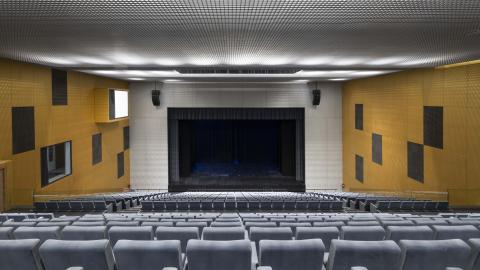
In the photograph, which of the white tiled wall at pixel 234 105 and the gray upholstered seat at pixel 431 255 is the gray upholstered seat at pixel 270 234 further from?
the white tiled wall at pixel 234 105

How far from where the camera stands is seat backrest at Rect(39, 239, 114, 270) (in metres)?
3.01

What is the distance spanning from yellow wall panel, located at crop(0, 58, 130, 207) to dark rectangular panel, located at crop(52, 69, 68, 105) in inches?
10.1

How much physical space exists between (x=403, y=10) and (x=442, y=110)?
361 inches

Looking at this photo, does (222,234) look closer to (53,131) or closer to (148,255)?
(148,255)

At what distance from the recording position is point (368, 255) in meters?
3.03

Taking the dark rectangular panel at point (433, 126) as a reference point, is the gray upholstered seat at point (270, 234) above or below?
below

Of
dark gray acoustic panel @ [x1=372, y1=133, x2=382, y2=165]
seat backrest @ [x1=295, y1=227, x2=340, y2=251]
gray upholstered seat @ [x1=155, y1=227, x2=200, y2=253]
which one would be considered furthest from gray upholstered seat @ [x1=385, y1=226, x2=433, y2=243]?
dark gray acoustic panel @ [x1=372, y1=133, x2=382, y2=165]

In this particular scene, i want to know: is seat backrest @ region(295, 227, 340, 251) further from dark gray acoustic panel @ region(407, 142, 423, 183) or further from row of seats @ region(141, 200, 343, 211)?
dark gray acoustic panel @ region(407, 142, 423, 183)

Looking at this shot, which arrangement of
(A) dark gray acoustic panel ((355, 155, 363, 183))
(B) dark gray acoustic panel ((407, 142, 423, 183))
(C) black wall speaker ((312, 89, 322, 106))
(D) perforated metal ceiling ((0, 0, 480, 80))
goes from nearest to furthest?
(D) perforated metal ceiling ((0, 0, 480, 80)) < (B) dark gray acoustic panel ((407, 142, 423, 183)) < (A) dark gray acoustic panel ((355, 155, 363, 183)) < (C) black wall speaker ((312, 89, 322, 106))

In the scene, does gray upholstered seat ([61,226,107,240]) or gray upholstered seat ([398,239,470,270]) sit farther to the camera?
gray upholstered seat ([61,226,107,240])

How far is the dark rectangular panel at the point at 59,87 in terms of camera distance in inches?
649

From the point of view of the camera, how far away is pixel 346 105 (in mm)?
25703

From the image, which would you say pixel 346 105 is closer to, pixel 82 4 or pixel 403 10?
pixel 403 10

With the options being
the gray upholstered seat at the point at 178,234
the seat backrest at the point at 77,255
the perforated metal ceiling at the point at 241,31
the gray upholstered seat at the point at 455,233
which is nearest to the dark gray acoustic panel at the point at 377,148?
the perforated metal ceiling at the point at 241,31
